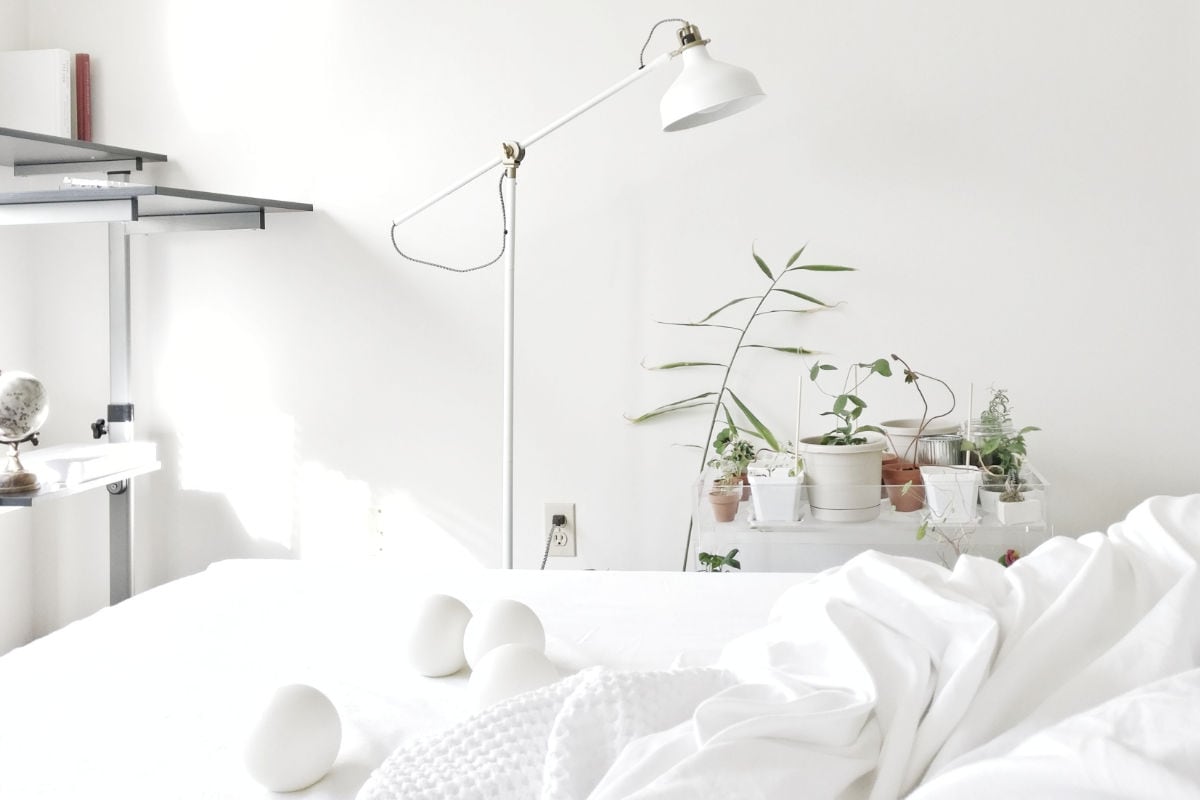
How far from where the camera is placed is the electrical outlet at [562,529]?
100 inches

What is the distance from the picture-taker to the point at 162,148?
2.69 m

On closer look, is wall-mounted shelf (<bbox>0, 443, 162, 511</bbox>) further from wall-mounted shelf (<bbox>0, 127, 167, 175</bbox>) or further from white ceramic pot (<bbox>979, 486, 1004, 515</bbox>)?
white ceramic pot (<bbox>979, 486, 1004, 515</bbox>)

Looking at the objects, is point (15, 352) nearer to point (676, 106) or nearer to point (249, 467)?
point (249, 467)

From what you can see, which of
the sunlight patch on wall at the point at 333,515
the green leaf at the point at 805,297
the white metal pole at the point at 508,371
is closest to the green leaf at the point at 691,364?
the green leaf at the point at 805,297

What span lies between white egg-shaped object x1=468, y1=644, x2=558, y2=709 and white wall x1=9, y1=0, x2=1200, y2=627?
139cm

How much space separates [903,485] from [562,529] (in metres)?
0.85

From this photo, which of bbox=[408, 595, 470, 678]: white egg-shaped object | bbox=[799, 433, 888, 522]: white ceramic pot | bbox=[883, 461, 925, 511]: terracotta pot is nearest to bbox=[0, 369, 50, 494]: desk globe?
bbox=[408, 595, 470, 678]: white egg-shaped object

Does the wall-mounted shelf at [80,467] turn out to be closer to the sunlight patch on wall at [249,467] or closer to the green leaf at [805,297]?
the sunlight patch on wall at [249,467]

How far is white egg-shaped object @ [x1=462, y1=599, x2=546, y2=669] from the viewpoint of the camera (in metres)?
1.25

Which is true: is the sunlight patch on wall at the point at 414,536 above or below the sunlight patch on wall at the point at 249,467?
below

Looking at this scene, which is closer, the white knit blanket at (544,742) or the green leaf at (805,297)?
the white knit blanket at (544,742)

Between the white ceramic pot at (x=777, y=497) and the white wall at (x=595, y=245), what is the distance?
43cm

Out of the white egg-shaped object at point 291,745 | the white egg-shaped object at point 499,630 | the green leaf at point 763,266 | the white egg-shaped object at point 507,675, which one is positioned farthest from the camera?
the green leaf at point 763,266

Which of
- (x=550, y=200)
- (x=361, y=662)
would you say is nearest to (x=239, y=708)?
(x=361, y=662)
